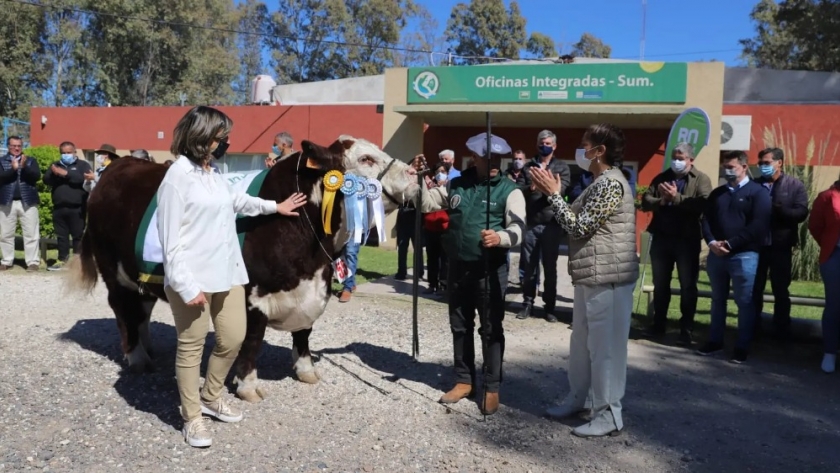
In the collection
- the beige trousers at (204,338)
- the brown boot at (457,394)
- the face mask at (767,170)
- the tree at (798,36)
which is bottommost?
the brown boot at (457,394)

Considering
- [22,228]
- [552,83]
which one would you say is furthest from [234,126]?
[22,228]

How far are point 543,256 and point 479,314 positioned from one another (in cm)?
345

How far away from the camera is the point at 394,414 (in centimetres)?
494

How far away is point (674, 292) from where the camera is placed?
7.80 meters

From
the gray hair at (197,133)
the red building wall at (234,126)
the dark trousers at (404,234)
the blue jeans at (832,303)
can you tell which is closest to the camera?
the gray hair at (197,133)

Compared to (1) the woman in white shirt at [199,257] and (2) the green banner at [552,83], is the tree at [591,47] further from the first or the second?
(1) the woman in white shirt at [199,257]

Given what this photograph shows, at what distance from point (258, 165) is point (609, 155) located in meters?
16.9

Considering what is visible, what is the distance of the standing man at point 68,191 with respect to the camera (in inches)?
426

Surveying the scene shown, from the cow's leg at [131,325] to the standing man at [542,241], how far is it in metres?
4.43

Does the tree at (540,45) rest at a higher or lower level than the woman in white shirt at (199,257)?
higher

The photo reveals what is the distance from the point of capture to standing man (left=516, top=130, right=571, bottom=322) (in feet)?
26.9

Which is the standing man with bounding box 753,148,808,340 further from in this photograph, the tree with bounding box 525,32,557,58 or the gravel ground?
the tree with bounding box 525,32,557,58

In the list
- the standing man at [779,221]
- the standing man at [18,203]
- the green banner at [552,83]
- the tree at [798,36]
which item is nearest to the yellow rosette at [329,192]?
the standing man at [779,221]

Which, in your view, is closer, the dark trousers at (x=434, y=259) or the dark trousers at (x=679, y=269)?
the dark trousers at (x=679, y=269)
